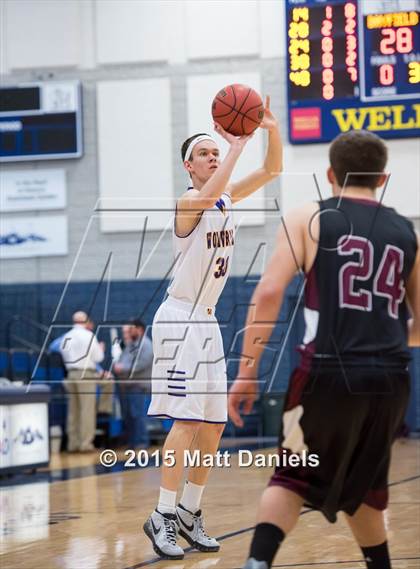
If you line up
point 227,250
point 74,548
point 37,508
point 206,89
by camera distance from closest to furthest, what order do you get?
point 227,250 → point 74,548 → point 37,508 → point 206,89

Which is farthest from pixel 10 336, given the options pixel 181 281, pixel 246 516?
pixel 181 281

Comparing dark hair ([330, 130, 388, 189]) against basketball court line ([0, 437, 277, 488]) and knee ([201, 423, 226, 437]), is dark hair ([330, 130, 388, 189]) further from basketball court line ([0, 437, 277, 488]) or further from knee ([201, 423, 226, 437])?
basketball court line ([0, 437, 277, 488])

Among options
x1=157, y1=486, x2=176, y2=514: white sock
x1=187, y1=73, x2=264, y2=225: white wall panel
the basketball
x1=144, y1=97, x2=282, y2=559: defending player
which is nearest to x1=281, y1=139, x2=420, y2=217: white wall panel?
x1=187, y1=73, x2=264, y2=225: white wall panel

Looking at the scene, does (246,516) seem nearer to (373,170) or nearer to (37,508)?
(37,508)

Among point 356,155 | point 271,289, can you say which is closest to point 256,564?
point 271,289

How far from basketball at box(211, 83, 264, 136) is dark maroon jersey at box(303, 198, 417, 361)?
6.18ft

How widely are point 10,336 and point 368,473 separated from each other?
41.2ft

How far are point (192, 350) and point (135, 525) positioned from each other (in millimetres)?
1562

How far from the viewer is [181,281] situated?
4.54 meters

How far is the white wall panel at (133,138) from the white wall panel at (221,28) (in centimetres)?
69

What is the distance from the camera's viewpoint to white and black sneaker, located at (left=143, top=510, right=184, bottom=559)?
4.37 m

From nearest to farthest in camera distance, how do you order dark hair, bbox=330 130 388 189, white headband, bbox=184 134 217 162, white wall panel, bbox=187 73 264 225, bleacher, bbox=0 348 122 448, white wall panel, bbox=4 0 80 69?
dark hair, bbox=330 130 388 189, white headband, bbox=184 134 217 162, bleacher, bbox=0 348 122 448, white wall panel, bbox=187 73 264 225, white wall panel, bbox=4 0 80 69

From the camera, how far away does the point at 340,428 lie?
292 cm

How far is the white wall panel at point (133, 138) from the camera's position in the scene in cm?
1503
